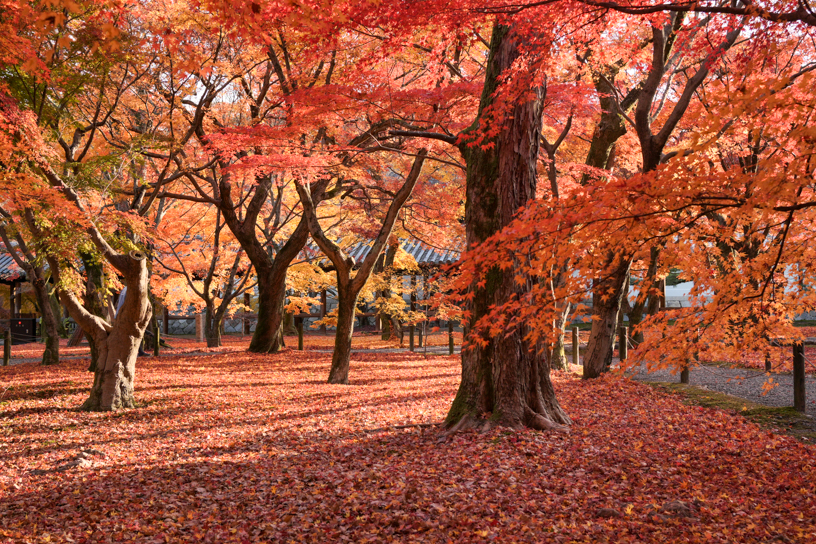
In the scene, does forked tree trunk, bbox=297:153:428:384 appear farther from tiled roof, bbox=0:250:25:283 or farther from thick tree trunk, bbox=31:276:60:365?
tiled roof, bbox=0:250:25:283

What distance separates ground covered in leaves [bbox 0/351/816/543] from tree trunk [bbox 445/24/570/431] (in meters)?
0.40

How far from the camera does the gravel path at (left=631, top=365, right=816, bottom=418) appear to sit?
904 centimetres

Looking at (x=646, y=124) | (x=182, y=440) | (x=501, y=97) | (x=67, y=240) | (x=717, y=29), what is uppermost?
(x=717, y=29)

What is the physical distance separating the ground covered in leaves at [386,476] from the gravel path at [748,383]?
6.01ft

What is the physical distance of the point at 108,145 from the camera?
39.6ft

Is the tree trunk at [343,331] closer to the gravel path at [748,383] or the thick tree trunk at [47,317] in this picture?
the gravel path at [748,383]

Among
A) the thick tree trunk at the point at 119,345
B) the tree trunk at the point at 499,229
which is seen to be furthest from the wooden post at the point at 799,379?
the thick tree trunk at the point at 119,345

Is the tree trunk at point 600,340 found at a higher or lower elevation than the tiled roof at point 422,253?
lower

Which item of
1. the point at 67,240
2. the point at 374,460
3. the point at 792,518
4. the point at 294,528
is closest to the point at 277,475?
the point at 374,460

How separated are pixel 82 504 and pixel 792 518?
5435mm

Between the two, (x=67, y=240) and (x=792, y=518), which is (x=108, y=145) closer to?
(x=67, y=240)

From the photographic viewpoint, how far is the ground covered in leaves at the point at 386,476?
3.96 meters

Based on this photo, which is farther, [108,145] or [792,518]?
[108,145]

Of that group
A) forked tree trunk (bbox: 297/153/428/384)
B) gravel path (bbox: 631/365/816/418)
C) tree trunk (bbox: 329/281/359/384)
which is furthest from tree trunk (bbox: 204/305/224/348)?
gravel path (bbox: 631/365/816/418)
